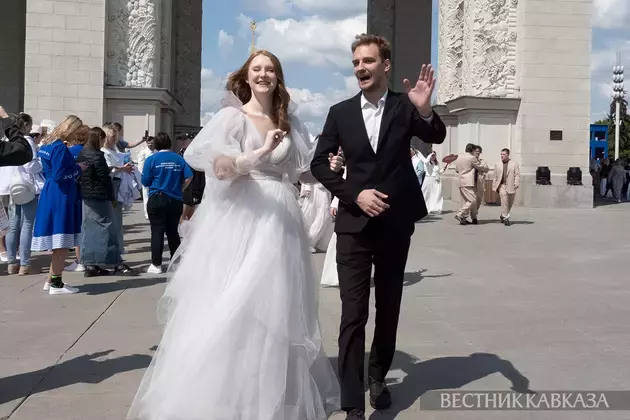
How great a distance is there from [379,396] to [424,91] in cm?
179

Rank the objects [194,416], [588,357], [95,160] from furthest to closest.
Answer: [95,160]
[588,357]
[194,416]

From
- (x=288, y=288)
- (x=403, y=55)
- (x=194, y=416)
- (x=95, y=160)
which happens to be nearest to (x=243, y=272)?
(x=288, y=288)

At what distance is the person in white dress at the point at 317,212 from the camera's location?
11484mm

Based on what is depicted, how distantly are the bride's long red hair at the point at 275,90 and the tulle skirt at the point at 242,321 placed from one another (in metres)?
0.36

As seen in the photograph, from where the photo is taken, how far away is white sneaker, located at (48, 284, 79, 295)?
8.25m

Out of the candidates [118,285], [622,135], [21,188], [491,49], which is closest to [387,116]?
[118,285]

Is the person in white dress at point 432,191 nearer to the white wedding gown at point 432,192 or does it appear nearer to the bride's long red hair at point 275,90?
the white wedding gown at point 432,192

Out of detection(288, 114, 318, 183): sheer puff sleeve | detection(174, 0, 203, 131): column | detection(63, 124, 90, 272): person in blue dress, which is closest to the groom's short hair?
detection(288, 114, 318, 183): sheer puff sleeve

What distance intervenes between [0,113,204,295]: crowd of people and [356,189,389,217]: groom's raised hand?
16.6 ft

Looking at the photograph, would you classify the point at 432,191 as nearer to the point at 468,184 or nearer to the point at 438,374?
the point at 468,184

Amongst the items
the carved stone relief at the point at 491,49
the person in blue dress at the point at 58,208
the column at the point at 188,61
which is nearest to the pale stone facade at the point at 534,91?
the carved stone relief at the point at 491,49

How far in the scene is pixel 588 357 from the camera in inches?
221

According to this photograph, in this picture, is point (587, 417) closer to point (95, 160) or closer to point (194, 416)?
point (194, 416)

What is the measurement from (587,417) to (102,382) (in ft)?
9.83
